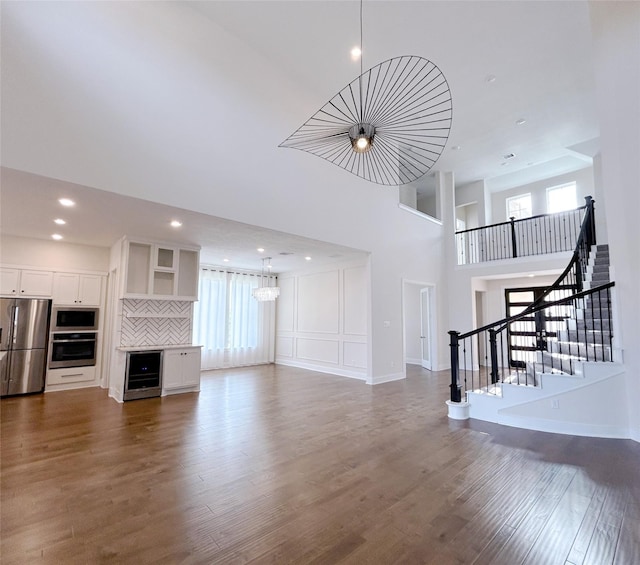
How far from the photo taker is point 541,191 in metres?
9.77

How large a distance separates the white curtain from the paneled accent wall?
0.46m

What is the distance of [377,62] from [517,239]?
6.81m

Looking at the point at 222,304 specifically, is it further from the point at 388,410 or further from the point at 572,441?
the point at 572,441

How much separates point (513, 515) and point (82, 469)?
3.61m

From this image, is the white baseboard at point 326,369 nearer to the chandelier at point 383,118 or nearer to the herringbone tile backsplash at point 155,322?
the herringbone tile backsplash at point 155,322

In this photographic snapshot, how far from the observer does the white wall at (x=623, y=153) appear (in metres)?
3.76

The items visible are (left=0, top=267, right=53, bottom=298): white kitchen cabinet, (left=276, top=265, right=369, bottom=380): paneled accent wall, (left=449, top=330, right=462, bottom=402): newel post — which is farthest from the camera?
(left=276, top=265, right=369, bottom=380): paneled accent wall

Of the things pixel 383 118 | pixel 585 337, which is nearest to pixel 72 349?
pixel 383 118

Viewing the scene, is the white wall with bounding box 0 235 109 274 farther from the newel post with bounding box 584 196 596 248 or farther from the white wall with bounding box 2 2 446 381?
the newel post with bounding box 584 196 596 248

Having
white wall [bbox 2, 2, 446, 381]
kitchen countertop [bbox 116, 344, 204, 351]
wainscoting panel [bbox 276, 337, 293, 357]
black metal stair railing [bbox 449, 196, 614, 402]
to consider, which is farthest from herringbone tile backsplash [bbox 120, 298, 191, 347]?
black metal stair railing [bbox 449, 196, 614, 402]

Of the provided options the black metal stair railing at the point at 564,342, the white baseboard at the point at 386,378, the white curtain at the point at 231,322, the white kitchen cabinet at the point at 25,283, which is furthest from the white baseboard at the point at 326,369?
the white kitchen cabinet at the point at 25,283

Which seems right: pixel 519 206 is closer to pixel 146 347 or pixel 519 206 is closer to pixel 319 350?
pixel 319 350

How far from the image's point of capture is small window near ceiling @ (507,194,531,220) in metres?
10.0

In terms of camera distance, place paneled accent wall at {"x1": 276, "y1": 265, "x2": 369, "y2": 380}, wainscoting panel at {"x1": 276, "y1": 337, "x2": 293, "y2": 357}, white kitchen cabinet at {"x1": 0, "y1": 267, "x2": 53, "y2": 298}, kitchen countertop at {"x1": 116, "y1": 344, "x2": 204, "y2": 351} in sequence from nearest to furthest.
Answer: kitchen countertop at {"x1": 116, "y1": 344, "x2": 204, "y2": 351} < white kitchen cabinet at {"x1": 0, "y1": 267, "x2": 53, "y2": 298} < paneled accent wall at {"x1": 276, "y1": 265, "x2": 369, "y2": 380} < wainscoting panel at {"x1": 276, "y1": 337, "x2": 293, "y2": 357}
